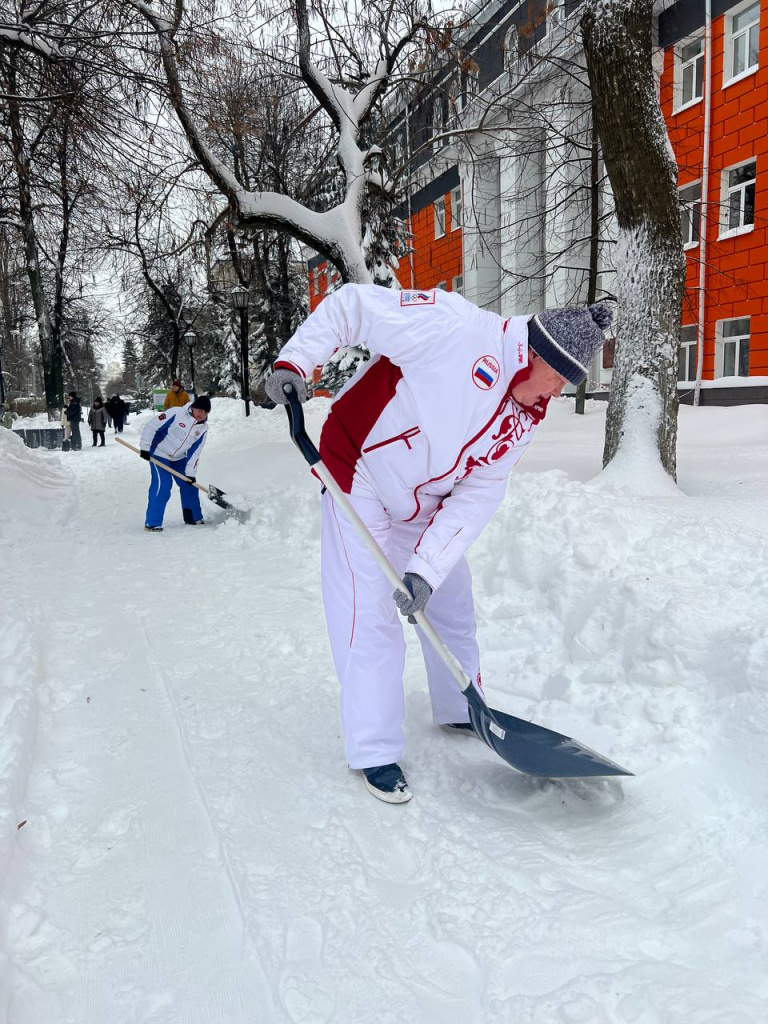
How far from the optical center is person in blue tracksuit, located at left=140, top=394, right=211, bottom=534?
8156mm

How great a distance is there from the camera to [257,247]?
20.2 m

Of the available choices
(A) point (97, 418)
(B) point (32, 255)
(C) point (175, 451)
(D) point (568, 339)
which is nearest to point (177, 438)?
(C) point (175, 451)

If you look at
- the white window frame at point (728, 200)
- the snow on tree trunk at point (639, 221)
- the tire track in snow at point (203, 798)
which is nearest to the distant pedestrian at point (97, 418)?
the white window frame at point (728, 200)

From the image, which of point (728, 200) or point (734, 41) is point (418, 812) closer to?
point (728, 200)

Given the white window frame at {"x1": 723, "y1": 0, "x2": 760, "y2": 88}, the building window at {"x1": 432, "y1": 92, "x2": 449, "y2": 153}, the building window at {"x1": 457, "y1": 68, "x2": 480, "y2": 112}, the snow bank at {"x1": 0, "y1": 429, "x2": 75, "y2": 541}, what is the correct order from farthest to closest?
the white window frame at {"x1": 723, "y1": 0, "x2": 760, "y2": 88}, the building window at {"x1": 432, "y1": 92, "x2": 449, "y2": 153}, the building window at {"x1": 457, "y1": 68, "x2": 480, "y2": 112}, the snow bank at {"x1": 0, "y1": 429, "x2": 75, "y2": 541}

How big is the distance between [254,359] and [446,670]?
112 feet

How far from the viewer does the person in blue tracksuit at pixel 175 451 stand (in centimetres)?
816

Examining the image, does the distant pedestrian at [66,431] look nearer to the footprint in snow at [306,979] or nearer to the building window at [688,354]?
the building window at [688,354]

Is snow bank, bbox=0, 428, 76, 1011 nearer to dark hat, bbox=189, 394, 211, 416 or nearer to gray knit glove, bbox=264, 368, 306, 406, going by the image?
gray knit glove, bbox=264, 368, 306, 406

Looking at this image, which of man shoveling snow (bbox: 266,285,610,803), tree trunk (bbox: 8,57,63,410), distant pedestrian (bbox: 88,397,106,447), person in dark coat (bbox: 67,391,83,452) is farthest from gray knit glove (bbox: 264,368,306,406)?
distant pedestrian (bbox: 88,397,106,447)

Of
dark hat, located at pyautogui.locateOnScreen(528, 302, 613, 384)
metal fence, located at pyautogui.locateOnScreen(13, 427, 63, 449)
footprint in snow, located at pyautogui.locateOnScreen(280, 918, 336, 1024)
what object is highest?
dark hat, located at pyautogui.locateOnScreen(528, 302, 613, 384)

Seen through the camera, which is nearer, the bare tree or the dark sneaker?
the dark sneaker

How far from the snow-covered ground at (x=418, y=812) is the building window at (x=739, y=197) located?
12688 mm

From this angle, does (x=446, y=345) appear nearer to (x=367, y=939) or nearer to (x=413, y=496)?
(x=413, y=496)
